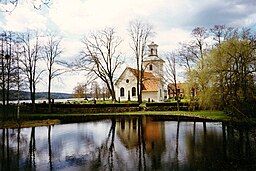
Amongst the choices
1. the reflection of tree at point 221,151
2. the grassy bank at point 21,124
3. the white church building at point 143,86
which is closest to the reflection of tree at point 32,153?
the reflection of tree at point 221,151

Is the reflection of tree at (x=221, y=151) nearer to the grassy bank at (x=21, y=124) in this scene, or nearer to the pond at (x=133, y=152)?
the pond at (x=133, y=152)

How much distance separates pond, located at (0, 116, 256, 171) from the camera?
9.56m

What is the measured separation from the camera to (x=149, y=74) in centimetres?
5194

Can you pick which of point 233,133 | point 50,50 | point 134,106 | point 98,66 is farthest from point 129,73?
point 233,133

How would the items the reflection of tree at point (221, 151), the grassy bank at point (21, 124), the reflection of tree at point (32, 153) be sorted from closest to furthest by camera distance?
the reflection of tree at point (221, 151) < the reflection of tree at point (32, 153) < the grassy bank at point (21, 124)

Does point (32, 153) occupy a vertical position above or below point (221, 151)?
below

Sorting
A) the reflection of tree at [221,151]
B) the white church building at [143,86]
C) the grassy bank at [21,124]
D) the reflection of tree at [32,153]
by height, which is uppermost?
the white church building at [143,86]

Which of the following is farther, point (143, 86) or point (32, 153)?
point (143, 86)

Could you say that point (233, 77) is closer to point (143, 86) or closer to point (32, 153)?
point (32, 153)

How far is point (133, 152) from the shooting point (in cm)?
1175

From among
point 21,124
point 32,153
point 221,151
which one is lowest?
point 32,153

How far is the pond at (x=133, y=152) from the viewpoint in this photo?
956cm

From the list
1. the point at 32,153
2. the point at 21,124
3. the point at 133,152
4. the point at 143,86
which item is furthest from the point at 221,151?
the point at 143,86

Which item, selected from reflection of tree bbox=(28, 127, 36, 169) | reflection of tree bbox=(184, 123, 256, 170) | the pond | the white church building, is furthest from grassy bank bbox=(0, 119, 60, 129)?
the white church building
